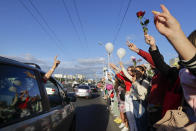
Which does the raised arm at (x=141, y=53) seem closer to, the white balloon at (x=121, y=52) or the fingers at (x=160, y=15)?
the fingers at (x=160, y=15)

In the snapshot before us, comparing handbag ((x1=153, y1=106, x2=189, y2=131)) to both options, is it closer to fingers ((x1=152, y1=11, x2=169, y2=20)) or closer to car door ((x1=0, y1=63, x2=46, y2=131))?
fingers ((x1=152, y1=11, x2=169, y2=20))

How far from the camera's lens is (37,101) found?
2.03 meters

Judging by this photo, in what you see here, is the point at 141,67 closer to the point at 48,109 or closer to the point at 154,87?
the point at 154,87

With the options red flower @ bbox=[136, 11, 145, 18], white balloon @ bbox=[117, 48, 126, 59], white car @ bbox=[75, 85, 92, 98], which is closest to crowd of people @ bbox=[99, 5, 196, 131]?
red flower @ bbox=[136, 11, 145, 18]

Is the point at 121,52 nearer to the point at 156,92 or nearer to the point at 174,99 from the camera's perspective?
the point at 156,92

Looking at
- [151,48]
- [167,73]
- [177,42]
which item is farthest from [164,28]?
[167,73]

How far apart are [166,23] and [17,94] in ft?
4.98

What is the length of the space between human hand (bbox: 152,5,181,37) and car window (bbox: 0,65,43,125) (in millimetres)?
1401

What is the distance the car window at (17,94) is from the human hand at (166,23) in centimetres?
140

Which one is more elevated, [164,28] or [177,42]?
[164,28]

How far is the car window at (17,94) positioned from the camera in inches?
58.1

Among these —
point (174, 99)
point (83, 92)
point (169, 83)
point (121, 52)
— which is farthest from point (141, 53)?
point (83, 92)

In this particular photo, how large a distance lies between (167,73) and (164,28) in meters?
1.23

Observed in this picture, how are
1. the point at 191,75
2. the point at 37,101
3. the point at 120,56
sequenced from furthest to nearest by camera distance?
the point at 120,56 → the point at 37,101 → the point at 191,75
